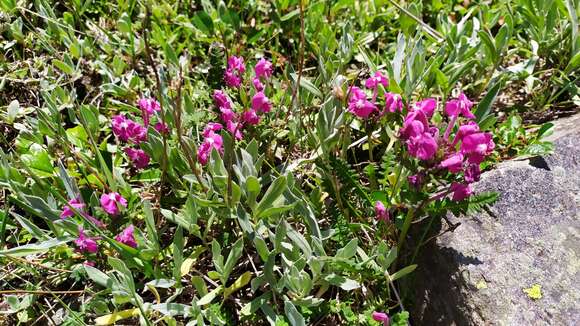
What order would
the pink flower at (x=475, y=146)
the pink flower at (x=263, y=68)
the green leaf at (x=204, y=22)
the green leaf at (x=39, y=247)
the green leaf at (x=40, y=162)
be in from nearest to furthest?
the pink flower at (x=475, y=146)
the green leaf at (x=39, y=247)
the green leaf at (x=40, y=162)
the pink flower at (x=263, y=68)
the green leaf at (x=204, y=22)

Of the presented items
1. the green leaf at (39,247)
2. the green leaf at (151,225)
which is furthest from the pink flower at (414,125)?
the green leaf at (39,247)

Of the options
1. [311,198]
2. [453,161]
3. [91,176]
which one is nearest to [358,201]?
[311,198]

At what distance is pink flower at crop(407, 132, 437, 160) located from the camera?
189 cm

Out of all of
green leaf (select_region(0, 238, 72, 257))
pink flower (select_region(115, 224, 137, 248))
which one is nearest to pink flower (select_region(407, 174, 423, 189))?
pink flower (select_region(115, 224, 137, 248))

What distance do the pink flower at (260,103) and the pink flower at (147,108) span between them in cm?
43

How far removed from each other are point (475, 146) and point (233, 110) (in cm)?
122

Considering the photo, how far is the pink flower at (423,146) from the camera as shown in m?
1.89

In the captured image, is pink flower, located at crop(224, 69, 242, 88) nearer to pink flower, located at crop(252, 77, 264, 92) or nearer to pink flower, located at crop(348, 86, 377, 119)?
pink flower, located at crop(252, 77, 264, 92)

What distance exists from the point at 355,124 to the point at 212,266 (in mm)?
952

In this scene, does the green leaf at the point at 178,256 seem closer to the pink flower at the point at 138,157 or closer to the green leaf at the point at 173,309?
the green leaf at the point at 173,309

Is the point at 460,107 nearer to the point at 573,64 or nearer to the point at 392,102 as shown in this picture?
the point at 392,102

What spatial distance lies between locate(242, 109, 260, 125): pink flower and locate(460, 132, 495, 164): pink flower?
3.21ft

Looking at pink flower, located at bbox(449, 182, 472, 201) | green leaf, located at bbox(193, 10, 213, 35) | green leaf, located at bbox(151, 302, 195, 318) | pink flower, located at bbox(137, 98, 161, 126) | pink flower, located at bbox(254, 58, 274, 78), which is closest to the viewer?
pink flower, located at bbox(449, 182, 472, 201)

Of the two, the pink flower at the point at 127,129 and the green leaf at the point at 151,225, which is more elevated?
the pink flower at the point at 127,129
